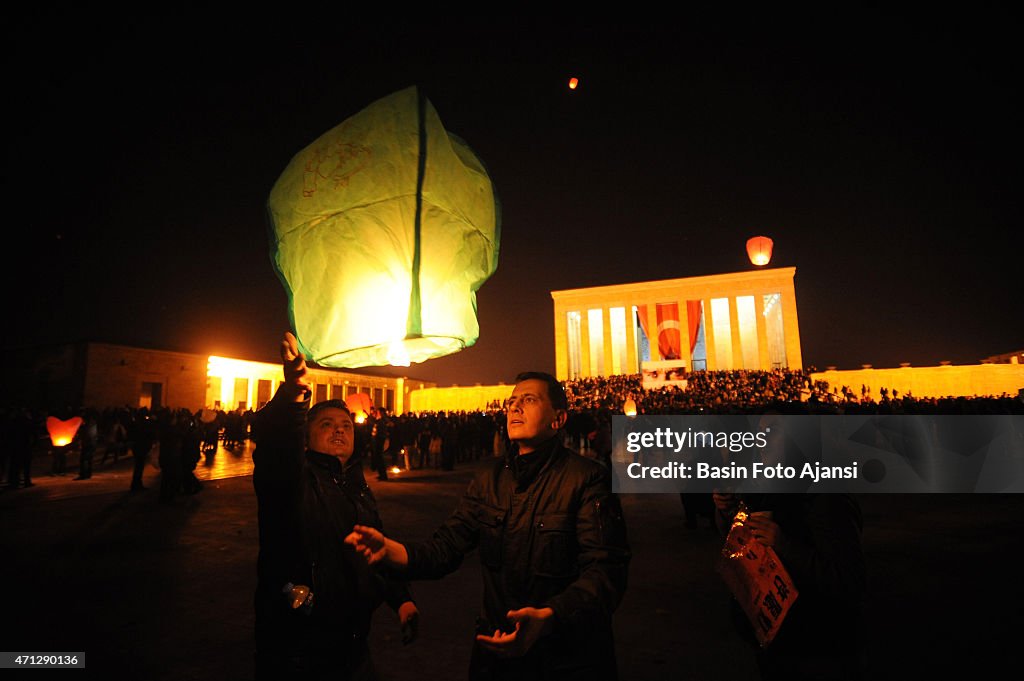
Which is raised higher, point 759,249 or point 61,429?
point 759,249

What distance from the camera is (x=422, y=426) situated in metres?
20.8

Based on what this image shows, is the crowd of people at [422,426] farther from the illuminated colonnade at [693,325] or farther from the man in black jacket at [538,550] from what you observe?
the illuminated colonnade at [693,325]

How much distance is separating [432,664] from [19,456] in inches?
533

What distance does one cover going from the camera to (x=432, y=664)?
152 inches

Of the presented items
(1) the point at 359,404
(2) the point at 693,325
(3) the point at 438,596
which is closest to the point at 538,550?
(1) the point at 359,404

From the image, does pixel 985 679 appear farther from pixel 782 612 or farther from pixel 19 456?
pixel 19 456

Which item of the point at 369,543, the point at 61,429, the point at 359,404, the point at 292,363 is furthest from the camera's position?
the point at 61,429

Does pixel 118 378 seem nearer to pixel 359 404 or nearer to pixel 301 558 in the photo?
pixel 359 404

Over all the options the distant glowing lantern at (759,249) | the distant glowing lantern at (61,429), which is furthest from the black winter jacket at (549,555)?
the distant glowing lantern at (759,249)

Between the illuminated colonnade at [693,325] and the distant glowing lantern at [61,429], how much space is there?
126 ft

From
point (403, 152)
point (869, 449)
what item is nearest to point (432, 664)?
point (403, 152)

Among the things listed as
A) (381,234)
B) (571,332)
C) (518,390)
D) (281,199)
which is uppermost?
(571,332)

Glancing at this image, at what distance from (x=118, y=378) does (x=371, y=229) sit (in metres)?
36.6

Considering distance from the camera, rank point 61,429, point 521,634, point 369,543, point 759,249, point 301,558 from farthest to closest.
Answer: point 759,249 < point 61,429 < point 301,558 < point 369,543 < point 521,634
